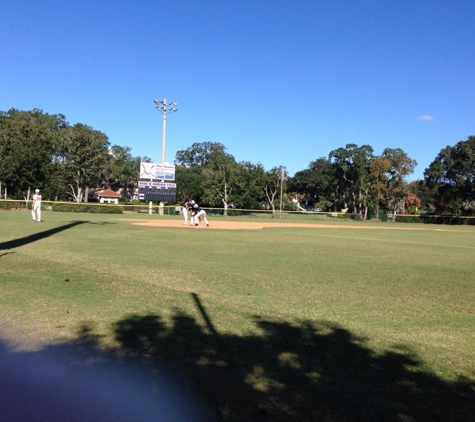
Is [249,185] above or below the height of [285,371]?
above

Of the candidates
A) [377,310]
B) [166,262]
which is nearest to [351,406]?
[377,310]

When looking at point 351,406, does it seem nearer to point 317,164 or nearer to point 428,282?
point 428,282

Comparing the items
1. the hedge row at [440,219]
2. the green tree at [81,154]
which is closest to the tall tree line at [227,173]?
the green tree at [81,154]

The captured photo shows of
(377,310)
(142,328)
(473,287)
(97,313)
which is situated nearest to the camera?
(142,328)

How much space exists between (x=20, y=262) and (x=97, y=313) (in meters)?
5.32

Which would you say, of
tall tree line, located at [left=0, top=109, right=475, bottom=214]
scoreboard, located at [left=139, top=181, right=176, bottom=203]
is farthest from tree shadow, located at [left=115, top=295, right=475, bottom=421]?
tall tree line, located at [left=0, top=109, right=475, bottom=214]

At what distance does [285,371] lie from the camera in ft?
13.5

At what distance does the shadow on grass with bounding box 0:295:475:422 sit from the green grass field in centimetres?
2

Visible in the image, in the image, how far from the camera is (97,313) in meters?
5.97

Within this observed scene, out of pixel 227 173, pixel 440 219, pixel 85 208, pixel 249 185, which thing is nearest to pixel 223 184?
pixel 227 173

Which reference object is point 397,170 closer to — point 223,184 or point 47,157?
point 223,184

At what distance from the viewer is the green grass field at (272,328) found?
364cm

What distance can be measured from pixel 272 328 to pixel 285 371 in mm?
1422

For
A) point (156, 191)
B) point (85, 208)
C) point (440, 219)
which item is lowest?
point (440, 219)
